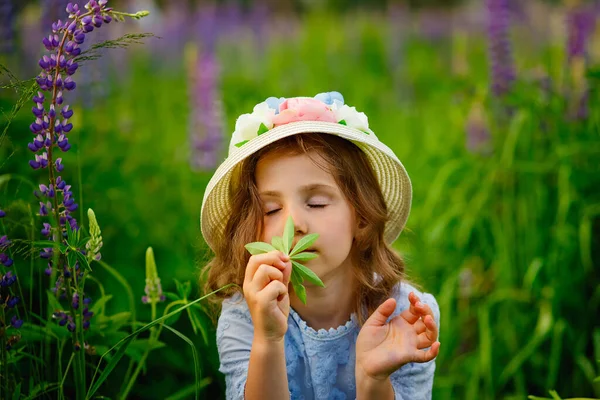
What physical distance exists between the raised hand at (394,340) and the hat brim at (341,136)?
411mm

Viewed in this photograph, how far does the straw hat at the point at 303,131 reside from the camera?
1.79 meters

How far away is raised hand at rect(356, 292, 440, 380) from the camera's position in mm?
1672

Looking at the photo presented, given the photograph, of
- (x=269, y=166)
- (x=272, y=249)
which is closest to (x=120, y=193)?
(x=269, y=166)

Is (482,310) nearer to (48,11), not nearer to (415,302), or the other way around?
(415,302)

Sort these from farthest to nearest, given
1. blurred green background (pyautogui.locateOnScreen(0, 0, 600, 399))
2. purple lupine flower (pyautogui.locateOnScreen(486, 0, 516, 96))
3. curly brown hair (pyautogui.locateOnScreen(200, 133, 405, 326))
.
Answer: purple lupine flower (pyautogui.locateOnScreen(486, 0, 516, 96)), blurred green background (pyautogui.locateOnScreen(0, 0, 600, 399)), curly brown hair (pyautogui.locateOnScreen(200, 133, 405, 326))

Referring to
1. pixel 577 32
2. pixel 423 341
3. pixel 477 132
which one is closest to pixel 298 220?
pixel 423 341

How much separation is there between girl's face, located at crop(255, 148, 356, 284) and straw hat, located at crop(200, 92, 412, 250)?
0.08m

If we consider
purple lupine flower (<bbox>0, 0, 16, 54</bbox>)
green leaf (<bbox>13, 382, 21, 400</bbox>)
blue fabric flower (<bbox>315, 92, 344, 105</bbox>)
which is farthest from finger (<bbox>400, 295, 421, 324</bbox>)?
purple lupine flower (<bbox>0, 0, 16, 54</bbox>)

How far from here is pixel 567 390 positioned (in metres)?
2.88

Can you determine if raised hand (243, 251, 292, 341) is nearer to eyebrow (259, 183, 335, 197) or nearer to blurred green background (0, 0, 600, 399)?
eyebrow (259, 183, 335, 197)

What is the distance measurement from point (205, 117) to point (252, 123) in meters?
2.44

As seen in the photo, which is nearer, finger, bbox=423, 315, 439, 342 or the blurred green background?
finger, bbox=423, 315, 439, 342

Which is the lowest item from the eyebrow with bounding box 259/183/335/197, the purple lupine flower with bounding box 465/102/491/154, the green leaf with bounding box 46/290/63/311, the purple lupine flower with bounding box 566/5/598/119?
the green leaf with bounding box 46/290/63/311

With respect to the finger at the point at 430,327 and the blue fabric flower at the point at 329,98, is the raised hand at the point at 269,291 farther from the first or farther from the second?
the blue fabric flower at the point at 329,98
